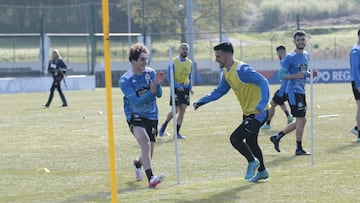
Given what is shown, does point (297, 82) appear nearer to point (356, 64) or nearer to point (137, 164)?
point (356, 64)

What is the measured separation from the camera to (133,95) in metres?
11.9

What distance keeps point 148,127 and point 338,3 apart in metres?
60.3

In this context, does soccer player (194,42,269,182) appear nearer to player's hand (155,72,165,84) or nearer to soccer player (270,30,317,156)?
player's hand (155,72,165,84)

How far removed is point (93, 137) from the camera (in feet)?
64.1

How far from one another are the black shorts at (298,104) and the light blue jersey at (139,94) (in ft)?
13.0

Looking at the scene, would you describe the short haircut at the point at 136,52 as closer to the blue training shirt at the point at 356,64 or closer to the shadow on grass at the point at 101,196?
the shadow on grass at the point at 101,196

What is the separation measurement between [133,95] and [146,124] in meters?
0.54

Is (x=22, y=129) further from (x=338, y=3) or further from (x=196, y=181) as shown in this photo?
(x=338, y=3)

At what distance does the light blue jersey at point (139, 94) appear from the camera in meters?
11.8

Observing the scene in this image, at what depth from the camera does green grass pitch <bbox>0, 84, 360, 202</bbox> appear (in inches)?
433

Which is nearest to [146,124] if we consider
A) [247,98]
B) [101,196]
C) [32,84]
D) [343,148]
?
[101,196]

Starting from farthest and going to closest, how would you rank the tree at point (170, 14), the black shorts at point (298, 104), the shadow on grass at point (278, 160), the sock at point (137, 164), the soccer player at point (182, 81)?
the tree at point (170, 14) < the soccer player at point (182, 81) < the black shorts at point (298, 104) < the shadow on grass at point (278, 160) < the sock at point (137, 164)

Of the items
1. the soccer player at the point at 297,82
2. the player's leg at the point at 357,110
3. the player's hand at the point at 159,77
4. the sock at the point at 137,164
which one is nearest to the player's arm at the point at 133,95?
the player's hand at the point at 159,77

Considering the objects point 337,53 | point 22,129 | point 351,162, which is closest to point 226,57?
point 351,162
